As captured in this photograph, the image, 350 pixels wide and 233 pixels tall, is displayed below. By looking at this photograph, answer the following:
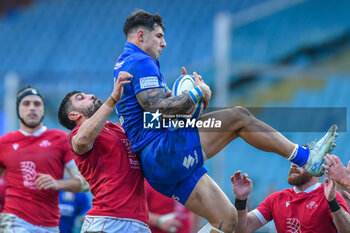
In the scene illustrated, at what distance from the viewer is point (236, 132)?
5207 mm

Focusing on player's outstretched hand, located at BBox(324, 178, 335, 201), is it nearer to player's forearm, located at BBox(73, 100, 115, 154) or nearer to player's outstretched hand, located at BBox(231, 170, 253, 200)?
player's outstretched hand, located at BBox(231, 170, 253, 200)

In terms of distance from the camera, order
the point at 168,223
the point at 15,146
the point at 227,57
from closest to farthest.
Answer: the point at 15,146
the point at 168,223
the point at 227,57

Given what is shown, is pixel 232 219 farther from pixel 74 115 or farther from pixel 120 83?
pixel 74 115

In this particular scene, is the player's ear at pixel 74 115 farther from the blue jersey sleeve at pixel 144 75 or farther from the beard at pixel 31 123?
the beard at pixel 31 123

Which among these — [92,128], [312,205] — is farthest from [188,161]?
[312,205]

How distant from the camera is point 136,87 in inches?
204

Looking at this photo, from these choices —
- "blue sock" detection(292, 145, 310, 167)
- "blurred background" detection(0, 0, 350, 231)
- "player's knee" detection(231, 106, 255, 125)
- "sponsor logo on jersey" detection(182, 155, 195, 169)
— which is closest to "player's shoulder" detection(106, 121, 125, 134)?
"sponsor logo on jersey" detection(182, 155, 195, 169)

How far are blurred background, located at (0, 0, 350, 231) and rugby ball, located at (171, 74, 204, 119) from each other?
5091 millimetres

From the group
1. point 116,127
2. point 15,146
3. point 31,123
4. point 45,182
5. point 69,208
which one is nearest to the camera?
point 116,127

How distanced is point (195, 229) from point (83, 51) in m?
10.1

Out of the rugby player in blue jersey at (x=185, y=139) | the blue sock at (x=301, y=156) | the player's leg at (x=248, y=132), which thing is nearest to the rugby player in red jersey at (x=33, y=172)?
the rugby player in blue jersey at (x=185, y=139)

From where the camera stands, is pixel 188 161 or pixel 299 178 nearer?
pixel 188 161

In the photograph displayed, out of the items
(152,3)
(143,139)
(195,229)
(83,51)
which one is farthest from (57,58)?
(143,139)

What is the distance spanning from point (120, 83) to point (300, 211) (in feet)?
7.33
